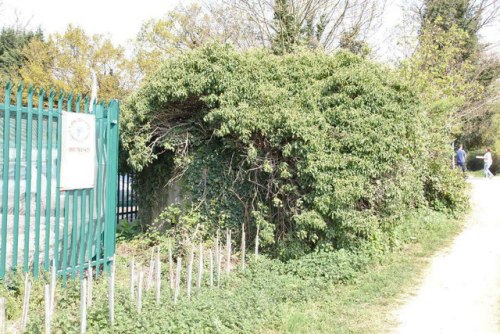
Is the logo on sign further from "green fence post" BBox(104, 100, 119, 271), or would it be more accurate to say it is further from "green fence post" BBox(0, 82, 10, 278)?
"green fence post" BBox(0, 82, 10, 278)

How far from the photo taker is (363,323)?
503 centimetres

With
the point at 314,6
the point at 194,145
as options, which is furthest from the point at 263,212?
the point at 314,6

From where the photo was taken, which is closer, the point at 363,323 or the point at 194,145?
the point at 363,323

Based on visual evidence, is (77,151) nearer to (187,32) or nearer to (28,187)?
(28,187)

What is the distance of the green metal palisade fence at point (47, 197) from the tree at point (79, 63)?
1897 centimetres

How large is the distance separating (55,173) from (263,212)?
3452mm

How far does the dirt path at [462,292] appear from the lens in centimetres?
505

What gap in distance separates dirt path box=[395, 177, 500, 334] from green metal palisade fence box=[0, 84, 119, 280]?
13.0 ft

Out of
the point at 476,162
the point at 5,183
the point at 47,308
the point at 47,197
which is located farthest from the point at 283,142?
the point at 476,162

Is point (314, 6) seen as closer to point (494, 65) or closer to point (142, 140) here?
point (494, 65)

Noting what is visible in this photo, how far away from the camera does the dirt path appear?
16.6ft

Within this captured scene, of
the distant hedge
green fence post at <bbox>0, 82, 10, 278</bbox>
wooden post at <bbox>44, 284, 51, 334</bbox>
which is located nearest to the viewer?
wooden post at <bbox>44, 284, 51, 334</bbox>

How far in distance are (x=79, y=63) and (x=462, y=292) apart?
2245cm

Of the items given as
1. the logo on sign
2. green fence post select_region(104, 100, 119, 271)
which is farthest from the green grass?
the logo on sign
